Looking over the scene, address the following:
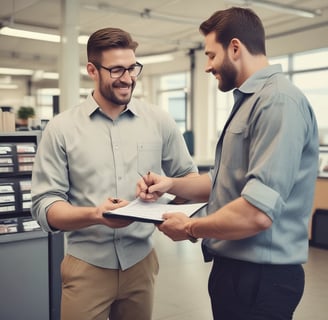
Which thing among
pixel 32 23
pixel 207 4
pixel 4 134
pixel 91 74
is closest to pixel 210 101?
pixel 207 4

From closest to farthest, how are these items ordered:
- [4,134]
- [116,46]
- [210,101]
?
[116,46] < [4,134] < [210,101]

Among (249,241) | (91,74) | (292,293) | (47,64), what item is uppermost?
(47,64)

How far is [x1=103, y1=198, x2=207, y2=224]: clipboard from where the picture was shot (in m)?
1.33

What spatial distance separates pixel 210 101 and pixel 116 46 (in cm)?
945

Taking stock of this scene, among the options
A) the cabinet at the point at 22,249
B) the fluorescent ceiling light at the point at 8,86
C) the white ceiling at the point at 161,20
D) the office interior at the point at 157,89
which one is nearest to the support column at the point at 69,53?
the office interior at the point at 157,89

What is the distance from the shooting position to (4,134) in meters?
2.53

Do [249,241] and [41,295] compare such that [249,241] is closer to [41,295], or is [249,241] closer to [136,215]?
[136,215]

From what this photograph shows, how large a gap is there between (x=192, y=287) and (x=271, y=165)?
284 cm

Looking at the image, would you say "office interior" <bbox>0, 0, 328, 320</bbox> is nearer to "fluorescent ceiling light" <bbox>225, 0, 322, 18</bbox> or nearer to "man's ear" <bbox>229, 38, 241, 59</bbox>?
"fluorescent ceiling light" <bbox>225, 0, 322, 18</bbox>

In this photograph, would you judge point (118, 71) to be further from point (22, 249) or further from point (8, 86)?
point (8, 86)

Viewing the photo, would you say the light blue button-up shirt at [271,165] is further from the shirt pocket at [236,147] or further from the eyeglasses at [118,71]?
the eyeglasses at [118,71]

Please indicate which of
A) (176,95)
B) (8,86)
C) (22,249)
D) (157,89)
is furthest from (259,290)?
(8,86)

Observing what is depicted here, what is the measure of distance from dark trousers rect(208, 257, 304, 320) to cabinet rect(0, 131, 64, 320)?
4.90 feet

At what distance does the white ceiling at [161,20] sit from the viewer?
7.52 meters
